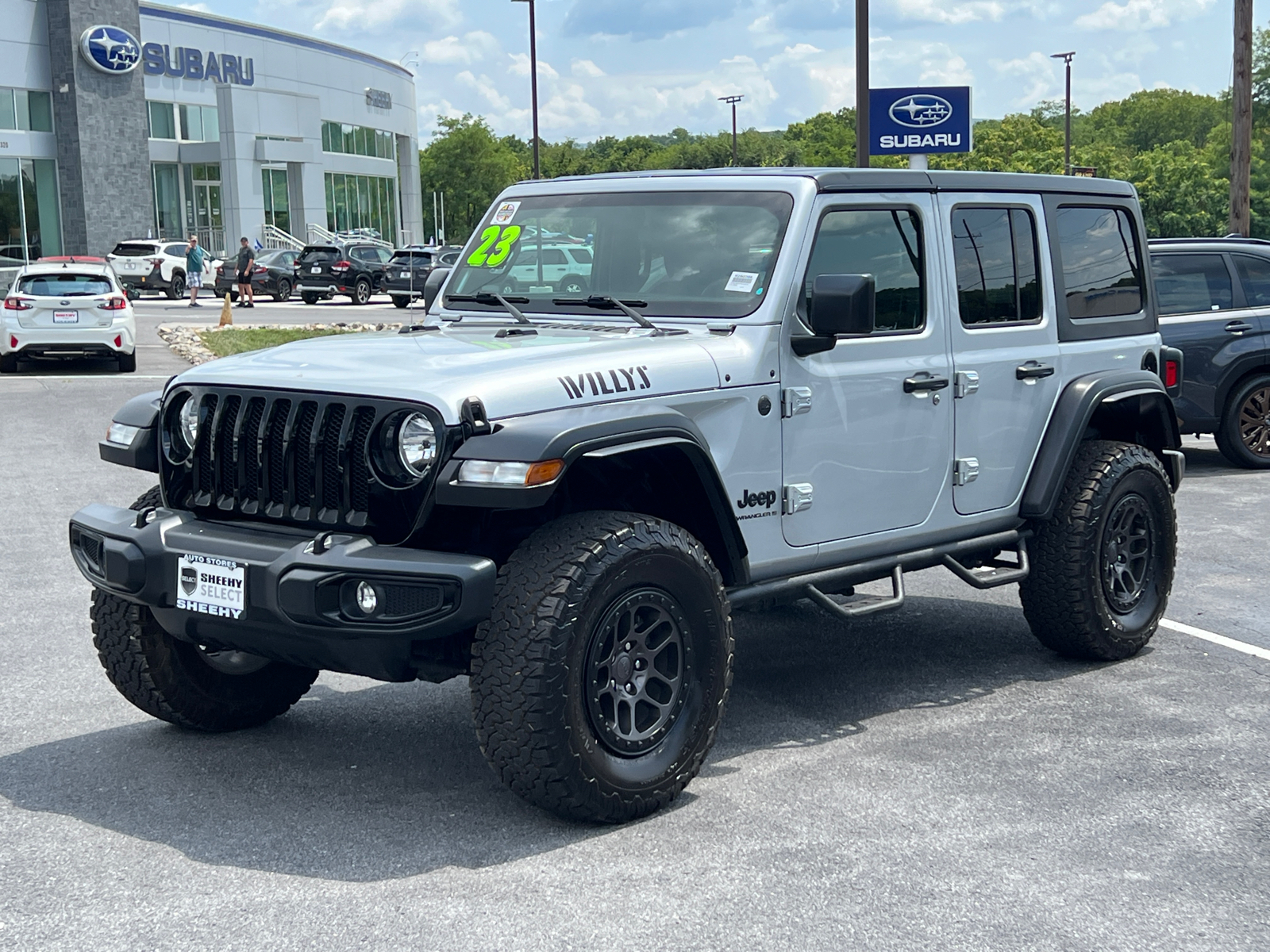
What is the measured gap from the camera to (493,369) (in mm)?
4625

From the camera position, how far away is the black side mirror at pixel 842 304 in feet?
16.5

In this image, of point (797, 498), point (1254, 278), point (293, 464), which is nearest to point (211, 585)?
point (293, 464)

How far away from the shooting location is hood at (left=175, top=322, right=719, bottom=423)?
4.49 metres

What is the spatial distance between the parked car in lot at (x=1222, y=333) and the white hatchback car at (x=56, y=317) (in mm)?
13931

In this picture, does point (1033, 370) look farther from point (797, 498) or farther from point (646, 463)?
point (646, 463)

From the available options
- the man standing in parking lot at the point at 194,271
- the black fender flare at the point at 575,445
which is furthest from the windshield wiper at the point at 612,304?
the man standing in parking lot at the point at 194,271

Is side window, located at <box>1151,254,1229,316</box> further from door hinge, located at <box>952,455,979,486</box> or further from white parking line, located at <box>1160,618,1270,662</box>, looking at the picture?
door hinge, located at <box>952,455,979,486</box>

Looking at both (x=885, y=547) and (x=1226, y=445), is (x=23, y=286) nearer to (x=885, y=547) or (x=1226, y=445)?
(x=1226, y=445)

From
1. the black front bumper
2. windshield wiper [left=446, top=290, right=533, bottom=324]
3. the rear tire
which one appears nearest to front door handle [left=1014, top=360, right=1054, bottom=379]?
windshield wiper [left=446, top=290, right=533, bottom=324]

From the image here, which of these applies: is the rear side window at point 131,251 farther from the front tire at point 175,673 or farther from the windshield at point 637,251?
the front tire at point 175,673

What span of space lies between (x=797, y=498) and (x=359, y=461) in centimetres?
163

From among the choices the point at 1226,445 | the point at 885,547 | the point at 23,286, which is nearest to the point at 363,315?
the point at 23,286

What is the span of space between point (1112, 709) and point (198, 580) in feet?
11.6

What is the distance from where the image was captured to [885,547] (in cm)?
579
